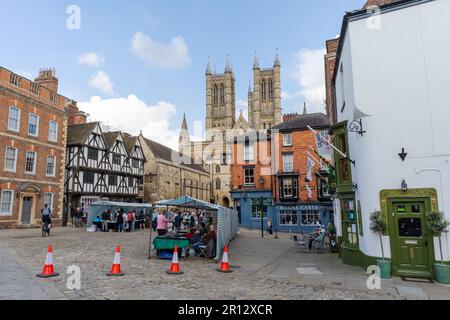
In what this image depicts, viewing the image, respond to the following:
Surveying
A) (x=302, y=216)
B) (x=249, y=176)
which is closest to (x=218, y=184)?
(x=249, y=176)

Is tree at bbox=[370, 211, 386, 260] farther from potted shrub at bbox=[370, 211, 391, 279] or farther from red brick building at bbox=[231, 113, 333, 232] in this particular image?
red brick building at bbox=[231, 113, 333, 232]

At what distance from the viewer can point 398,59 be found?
1016 cm

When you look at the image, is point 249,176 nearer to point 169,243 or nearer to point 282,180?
point 282,180

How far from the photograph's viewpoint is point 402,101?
32.7ft

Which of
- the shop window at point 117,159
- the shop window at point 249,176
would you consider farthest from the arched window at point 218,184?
Result: the shop window at point 249,176

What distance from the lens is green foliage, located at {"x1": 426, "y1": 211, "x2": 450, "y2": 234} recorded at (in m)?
8.90

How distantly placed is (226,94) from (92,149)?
5251 centimetres

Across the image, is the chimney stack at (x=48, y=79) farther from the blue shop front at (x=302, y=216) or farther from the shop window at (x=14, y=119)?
the blue shop front at (x=302, y=216)

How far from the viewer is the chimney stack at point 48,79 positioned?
29.6 metres

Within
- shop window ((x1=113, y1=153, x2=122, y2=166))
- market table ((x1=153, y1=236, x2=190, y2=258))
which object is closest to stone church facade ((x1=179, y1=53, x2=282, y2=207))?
shop window ((x1=113, y1=153, x2=122, y2=166))

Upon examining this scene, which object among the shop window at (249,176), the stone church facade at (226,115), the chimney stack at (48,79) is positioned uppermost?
the stone church facade at (226,115)

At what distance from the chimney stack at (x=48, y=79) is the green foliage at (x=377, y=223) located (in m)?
29.1

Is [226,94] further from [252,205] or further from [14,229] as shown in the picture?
[14,229]

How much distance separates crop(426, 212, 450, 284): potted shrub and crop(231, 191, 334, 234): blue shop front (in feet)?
60.5
